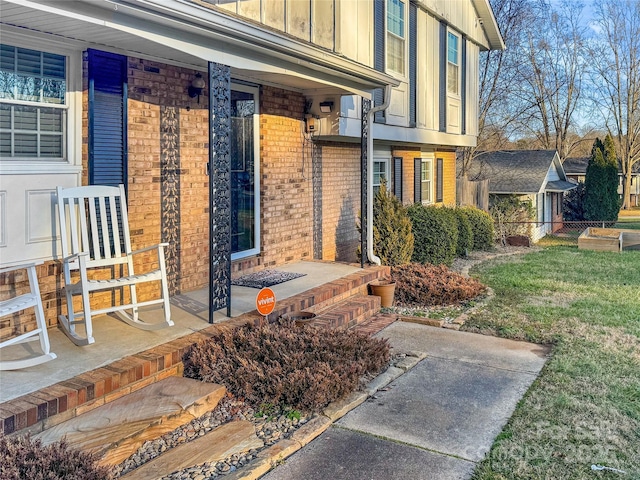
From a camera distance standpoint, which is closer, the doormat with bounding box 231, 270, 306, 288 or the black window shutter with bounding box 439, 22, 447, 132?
the doormat with bounding box 231, 270, 306, 288

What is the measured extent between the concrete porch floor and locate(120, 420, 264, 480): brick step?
3.36 ft

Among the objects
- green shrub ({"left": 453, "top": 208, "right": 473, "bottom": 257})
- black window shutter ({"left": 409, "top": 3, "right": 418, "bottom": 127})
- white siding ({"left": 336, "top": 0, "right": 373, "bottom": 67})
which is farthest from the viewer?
green shrub ({"left": 453, "top": 208, "right": 473, "bottom": 257})

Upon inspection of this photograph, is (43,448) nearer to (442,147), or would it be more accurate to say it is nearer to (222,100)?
(222,100)

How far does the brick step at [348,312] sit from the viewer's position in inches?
250

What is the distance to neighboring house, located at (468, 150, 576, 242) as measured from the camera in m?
22.4

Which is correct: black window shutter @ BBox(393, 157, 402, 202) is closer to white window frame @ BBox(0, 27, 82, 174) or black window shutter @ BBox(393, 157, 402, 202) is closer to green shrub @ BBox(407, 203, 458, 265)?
green shrub @ BBox(407, 203, 458, 265)

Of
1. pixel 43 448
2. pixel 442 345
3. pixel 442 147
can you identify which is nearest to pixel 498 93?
pixel 442 147

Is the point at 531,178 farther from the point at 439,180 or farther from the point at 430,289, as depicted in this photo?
the point at 430,289

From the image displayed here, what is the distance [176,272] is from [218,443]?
126 inches

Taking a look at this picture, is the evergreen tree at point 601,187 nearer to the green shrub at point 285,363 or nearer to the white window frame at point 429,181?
the white window frame at point 429,181

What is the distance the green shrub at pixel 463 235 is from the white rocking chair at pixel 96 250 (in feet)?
31.4

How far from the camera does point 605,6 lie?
38.0 m

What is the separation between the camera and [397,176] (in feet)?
43.3

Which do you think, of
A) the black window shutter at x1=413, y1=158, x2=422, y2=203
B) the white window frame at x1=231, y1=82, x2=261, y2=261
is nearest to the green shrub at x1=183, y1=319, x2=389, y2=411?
the white window frame at x1=231, y1=82, x2=261, y2=261
